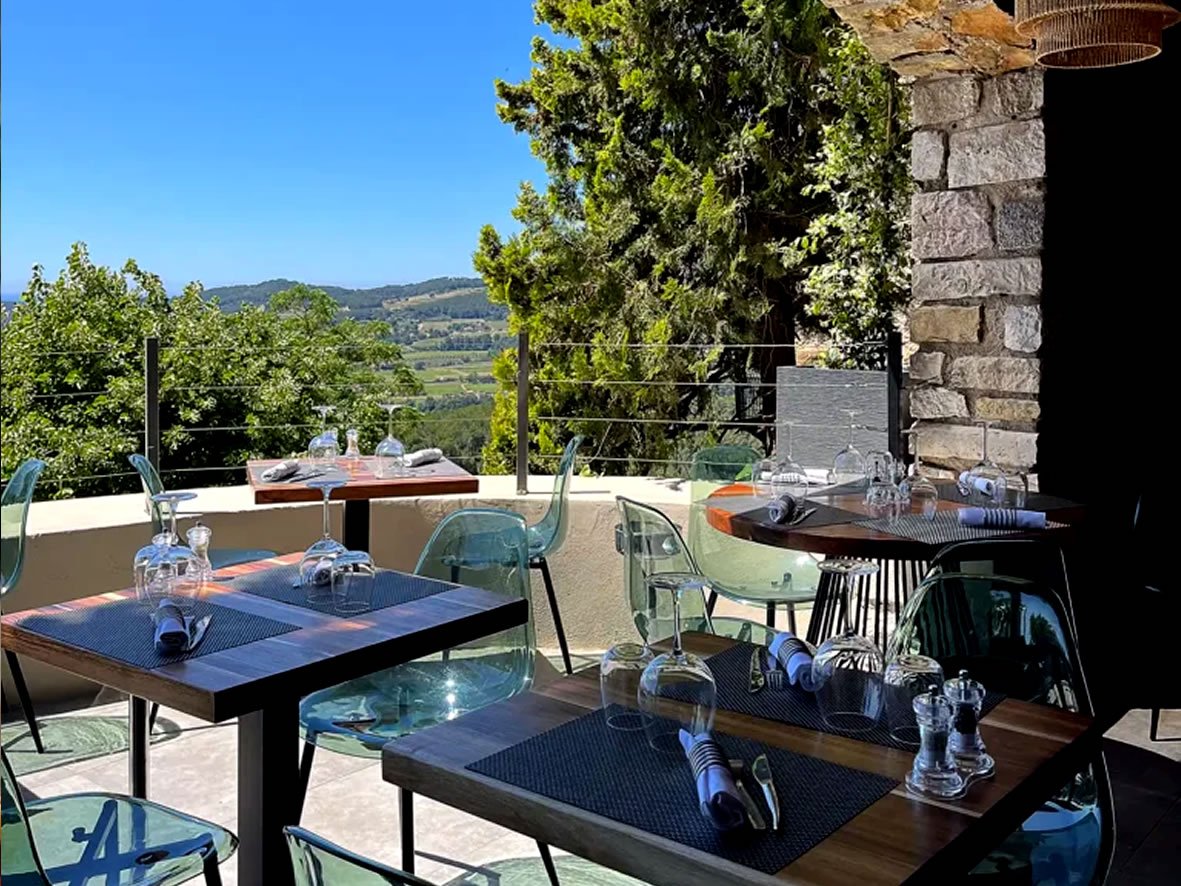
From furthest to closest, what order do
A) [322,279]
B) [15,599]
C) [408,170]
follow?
[408,170] < [322,279] < [15,599]

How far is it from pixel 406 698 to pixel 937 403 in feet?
7.79

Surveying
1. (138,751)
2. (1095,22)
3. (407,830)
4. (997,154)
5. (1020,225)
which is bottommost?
(407,830)

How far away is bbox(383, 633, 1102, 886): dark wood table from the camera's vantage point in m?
1.28

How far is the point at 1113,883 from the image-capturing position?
2.69m

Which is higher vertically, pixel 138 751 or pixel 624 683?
pixel 624 683

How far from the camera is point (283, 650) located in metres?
2.10

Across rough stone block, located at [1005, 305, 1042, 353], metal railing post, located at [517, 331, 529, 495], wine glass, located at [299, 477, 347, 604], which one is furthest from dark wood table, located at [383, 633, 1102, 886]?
metal railing post, located at [517, 331, 529, 495]

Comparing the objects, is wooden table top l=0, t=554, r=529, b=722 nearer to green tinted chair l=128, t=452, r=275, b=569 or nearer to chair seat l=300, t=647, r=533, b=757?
chair seat l=300, t=647, r=533, b=757

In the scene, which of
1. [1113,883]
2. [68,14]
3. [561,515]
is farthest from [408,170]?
[1113,883]

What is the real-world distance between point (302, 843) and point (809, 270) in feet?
26.5

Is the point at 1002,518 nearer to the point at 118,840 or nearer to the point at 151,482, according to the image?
the point at 118,840

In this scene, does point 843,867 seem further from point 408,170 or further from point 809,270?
point 408,170

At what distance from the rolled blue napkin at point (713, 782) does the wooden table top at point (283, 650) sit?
76 cm

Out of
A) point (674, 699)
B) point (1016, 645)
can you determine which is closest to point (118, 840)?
point (674, 699)
